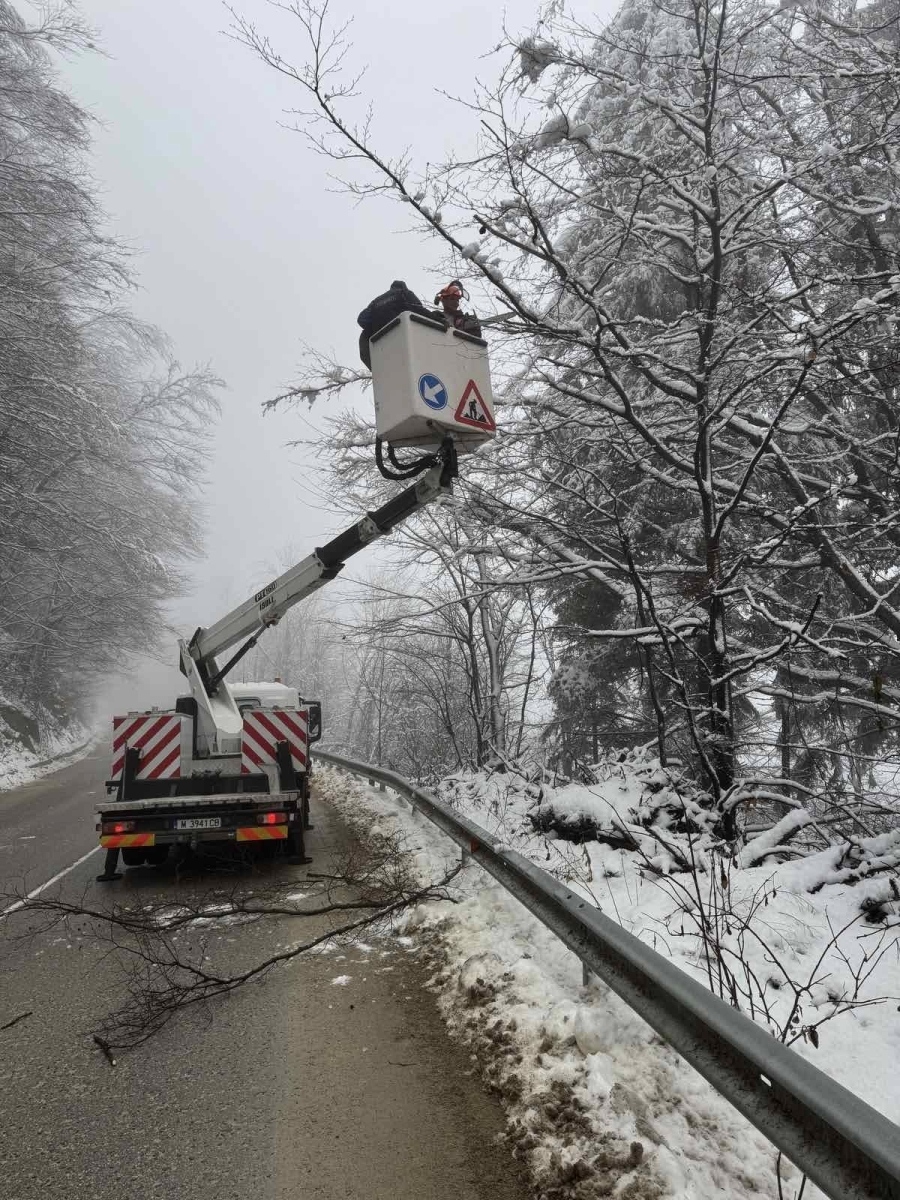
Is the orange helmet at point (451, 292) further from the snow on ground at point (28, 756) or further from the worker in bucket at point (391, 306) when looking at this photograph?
the snow on ground at point (28, 756)

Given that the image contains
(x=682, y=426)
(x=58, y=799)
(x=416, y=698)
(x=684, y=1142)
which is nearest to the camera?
(x=684, y=1142)

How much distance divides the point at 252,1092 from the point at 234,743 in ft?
15.5

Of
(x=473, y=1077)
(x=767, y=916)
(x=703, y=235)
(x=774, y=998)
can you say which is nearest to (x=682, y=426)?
(x=703, y=235)

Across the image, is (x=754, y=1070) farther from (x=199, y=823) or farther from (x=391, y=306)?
(x=199, y=823)

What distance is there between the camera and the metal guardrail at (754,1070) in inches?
62.6

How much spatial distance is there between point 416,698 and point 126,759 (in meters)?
13.0

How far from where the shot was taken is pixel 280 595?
721cm

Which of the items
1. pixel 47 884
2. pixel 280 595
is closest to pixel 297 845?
pixel 47 884

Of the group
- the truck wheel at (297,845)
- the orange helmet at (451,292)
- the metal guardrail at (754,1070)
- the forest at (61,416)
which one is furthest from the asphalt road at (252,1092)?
the forest at (61,416)

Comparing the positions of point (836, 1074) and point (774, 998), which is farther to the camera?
point (774, 998)

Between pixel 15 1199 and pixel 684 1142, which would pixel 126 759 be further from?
pixel 684 1142

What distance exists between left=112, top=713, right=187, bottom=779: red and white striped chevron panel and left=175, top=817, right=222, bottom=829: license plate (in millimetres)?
590

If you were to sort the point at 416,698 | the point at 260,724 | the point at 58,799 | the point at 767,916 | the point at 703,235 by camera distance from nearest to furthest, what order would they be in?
1. the point at 767,916
2. the point at 703,235
3. the point at 260,724
4. the point at 58,799
5. the point at 416,698

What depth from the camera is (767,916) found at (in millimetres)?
3629
